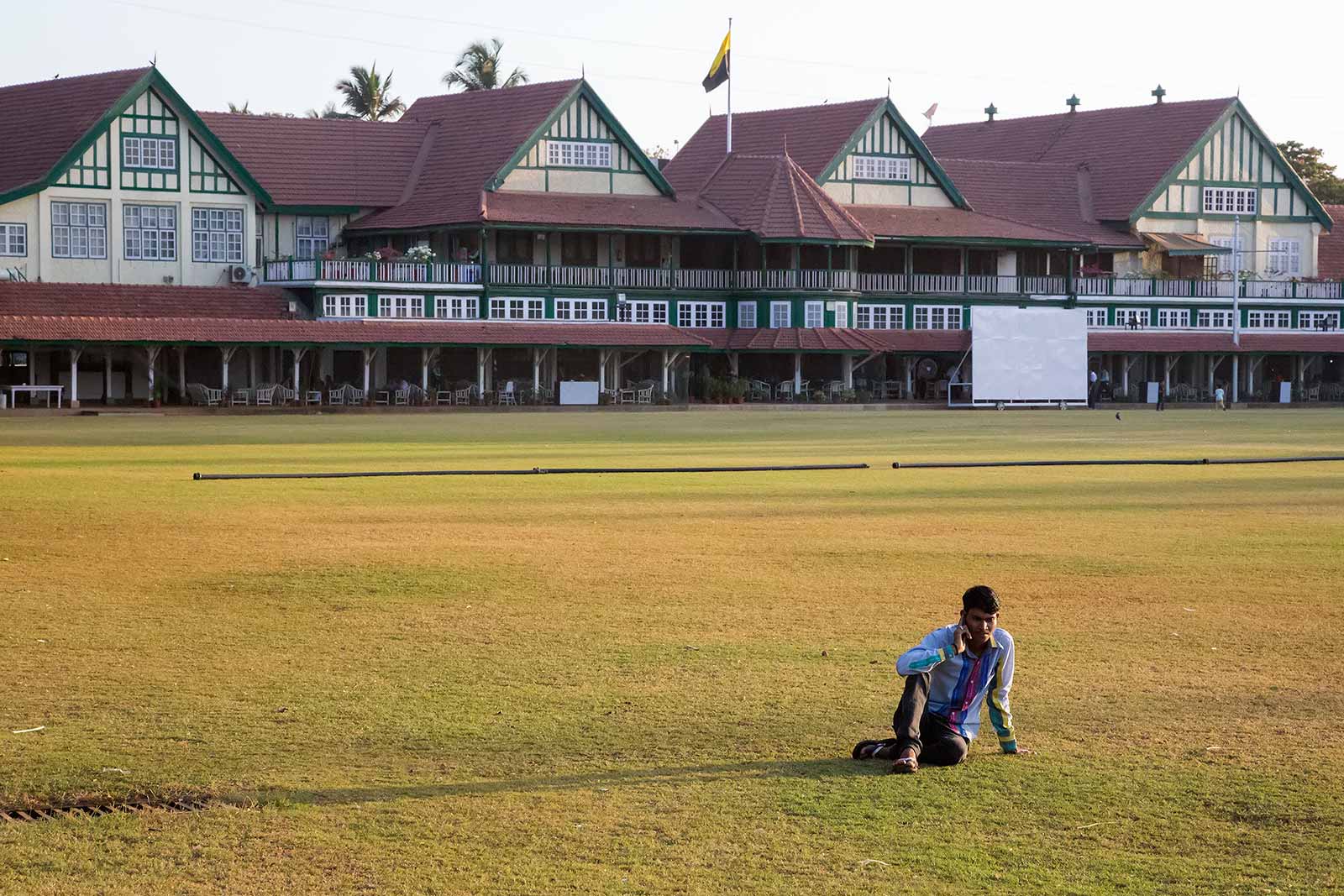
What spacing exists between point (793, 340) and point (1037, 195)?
1738 centimetres

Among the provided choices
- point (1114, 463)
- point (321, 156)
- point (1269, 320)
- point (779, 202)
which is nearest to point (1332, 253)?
point (1269, 320)

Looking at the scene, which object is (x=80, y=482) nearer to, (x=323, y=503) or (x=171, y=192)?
(x=323, y=503)

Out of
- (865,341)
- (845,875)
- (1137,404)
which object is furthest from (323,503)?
(1137,404)

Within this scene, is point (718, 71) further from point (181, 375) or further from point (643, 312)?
point (181, 375)

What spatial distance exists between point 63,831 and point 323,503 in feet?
47.1

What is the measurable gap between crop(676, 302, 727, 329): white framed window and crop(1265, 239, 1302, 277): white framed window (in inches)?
1003

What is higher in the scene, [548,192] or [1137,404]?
[548,192]

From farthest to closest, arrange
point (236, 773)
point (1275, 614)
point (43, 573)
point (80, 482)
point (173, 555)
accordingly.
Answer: point (80, 482) → point (173, 555) → point (43, 573) → point (1275, 614) → point (236, 773)

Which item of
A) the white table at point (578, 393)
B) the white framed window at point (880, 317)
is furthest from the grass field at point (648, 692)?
the white framed window at point (880, 317)

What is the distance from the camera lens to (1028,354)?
66.7 meters

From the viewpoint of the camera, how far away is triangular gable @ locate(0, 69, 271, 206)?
59344 millimetres

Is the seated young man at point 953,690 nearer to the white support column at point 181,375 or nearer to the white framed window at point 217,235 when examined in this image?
the white support column at point 181,375

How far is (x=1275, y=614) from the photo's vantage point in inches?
533

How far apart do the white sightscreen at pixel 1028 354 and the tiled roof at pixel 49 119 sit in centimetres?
2856
